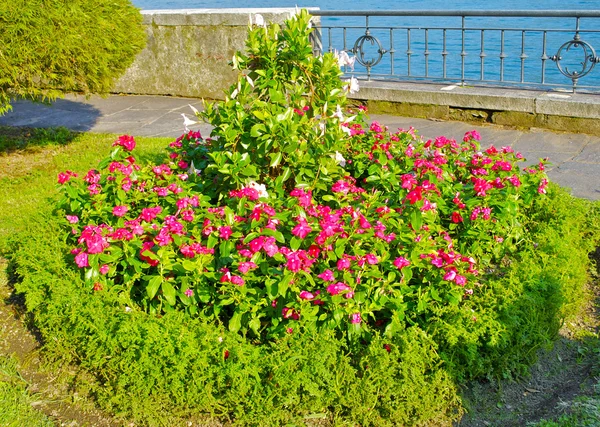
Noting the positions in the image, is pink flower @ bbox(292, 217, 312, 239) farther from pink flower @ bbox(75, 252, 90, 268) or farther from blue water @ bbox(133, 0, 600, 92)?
blue water @ bbox(133, 0, 600, 92)

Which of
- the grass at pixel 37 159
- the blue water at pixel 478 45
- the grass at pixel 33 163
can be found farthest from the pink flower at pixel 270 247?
the blue water at pixel 478 45

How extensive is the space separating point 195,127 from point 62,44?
2.43 metres

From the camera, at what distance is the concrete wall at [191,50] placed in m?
8.83

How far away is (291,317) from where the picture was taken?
10.8ft

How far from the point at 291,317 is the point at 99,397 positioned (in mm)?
995

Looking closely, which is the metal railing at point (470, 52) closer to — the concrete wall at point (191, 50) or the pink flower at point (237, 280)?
the concrete wall at point (191, 50)

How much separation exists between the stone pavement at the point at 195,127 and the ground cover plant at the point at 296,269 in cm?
146

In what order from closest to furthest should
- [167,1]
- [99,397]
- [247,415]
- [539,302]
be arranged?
[247,415] → [99,397] → [539,302] → [167,1]

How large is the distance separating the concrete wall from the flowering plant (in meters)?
4.41

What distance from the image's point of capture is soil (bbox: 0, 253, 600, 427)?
3096 millimetres

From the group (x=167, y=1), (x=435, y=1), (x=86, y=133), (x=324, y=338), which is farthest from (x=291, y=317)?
(x=167, y=1)

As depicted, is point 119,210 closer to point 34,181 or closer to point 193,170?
point 193,170

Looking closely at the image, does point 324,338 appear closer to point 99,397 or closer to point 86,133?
point 99,397

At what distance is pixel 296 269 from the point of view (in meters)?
3.17
